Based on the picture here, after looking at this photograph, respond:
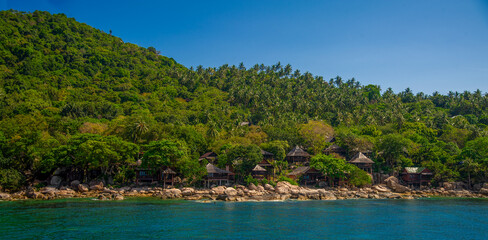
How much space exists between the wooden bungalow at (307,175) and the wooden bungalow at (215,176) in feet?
43.4

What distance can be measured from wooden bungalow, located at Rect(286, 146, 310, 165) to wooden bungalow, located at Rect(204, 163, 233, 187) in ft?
59.8

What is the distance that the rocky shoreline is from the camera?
5578 cm

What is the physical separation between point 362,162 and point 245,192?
2782cm

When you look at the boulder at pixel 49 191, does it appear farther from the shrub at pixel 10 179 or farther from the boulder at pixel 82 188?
the shrub at pixel 10 179

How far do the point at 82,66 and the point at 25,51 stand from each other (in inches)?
818

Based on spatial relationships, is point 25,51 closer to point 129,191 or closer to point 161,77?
point 161,77

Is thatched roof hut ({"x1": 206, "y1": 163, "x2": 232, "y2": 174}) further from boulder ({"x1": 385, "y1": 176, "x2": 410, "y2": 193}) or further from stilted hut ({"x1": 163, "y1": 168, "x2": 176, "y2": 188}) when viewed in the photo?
boulder ({"x1": 385, "y1": 176, "x2": 410, "y2": 193})

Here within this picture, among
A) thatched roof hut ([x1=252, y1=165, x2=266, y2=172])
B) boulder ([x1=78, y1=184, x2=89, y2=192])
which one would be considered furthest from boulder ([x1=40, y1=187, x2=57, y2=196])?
thatched roof hut ([x1=252, y1=165, x2=266, y2=172])

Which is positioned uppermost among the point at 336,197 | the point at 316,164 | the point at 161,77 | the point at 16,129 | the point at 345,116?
the point at 161,77

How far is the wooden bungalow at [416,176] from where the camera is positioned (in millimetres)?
72750

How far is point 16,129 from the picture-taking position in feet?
211

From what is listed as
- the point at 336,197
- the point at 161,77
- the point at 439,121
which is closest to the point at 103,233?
the point at 336,197

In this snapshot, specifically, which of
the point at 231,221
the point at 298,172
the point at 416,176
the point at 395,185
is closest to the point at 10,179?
the point at 231,221

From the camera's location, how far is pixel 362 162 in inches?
2908
